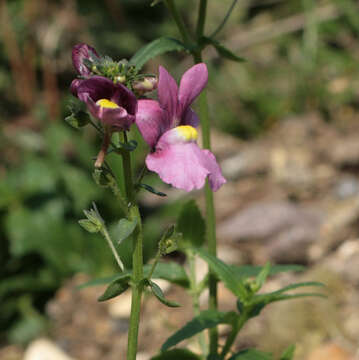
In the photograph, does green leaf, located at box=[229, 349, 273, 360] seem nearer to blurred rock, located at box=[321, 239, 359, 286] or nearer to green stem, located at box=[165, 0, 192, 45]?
Answer: green stem, located at box=[165, 0, 192, 45]

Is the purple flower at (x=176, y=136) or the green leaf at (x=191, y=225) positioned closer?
the purple flower at (x=176, y=136)

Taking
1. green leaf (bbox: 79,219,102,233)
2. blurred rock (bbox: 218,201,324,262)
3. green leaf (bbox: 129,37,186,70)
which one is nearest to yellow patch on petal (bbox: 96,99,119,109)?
green leaf (bbox: 79,219,102,233)

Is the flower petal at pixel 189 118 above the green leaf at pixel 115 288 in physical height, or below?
above

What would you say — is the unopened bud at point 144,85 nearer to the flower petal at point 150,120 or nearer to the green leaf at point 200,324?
the flower petal at point 150,120

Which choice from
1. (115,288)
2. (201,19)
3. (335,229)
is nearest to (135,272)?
(115,288)

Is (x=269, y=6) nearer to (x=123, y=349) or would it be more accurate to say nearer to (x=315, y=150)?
(x=315, y=150)

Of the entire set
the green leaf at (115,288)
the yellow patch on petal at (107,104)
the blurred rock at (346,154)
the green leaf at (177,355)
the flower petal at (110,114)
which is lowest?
the green leaf at (115,288)

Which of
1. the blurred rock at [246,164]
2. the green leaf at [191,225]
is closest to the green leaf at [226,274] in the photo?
the green leaf at [191,225]

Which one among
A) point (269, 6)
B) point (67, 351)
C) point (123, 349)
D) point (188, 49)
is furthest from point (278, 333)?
point (269, 6)
